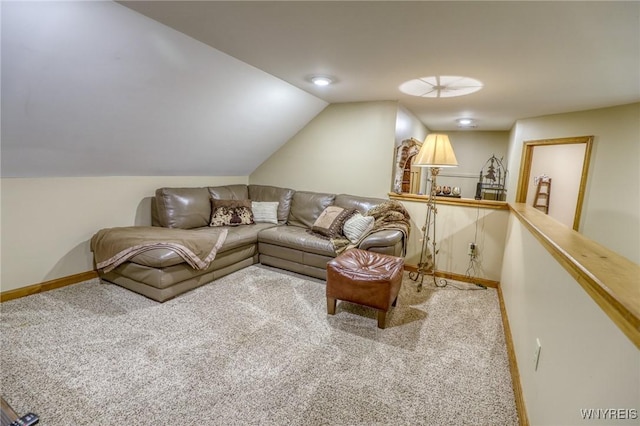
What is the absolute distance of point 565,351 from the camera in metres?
1.15

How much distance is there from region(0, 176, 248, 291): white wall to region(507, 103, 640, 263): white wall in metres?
5.55

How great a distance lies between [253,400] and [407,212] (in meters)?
2.82

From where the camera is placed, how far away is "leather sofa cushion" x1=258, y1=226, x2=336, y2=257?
3.33 m

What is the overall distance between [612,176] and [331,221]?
333 centimetres

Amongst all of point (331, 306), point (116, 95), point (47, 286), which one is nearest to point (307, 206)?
point (331, 306)

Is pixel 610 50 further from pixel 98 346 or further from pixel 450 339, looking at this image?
pixel 98 346

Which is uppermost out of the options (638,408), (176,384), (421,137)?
(421,137)

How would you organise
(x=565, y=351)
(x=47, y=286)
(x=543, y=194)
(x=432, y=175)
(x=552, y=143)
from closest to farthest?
(x=565, y=351), (x=47, y=286), (x=432, y=175), (x=552, y=143), (x=543, y=194)

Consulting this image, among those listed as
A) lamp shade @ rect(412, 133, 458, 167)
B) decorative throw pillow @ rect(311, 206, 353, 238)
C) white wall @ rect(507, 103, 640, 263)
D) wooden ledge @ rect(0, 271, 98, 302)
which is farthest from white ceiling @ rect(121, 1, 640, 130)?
wooden ledge @ rect(0, 271, 98, 302)

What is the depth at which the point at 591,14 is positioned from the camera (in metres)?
1.64

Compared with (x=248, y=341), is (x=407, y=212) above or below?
above

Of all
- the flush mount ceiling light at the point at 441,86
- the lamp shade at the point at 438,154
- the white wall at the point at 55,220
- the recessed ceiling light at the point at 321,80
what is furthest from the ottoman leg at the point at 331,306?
the white wall at the point at 55,220

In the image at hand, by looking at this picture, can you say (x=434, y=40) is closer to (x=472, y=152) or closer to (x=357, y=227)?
(x=357, y=227)

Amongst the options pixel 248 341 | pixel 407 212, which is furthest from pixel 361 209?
pixel 248 341
